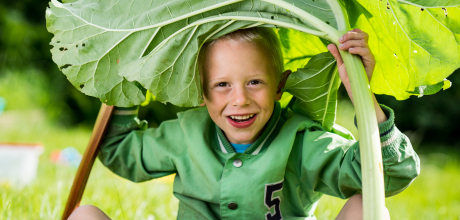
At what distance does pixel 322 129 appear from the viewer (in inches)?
66.6

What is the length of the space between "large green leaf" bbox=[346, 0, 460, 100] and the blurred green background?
162 centimetres

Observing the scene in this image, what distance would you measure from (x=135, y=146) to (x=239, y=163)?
503 millimetres

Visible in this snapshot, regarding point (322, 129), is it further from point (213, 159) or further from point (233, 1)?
point (233, 1)

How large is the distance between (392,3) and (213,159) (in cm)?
89

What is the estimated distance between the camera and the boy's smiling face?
1.53m

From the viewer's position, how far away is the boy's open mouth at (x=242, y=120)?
159 centimetres

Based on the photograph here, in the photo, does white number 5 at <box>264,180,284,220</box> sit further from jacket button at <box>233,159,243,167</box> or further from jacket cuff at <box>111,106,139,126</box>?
jacket cuff at <box>111,106,139,126</box>

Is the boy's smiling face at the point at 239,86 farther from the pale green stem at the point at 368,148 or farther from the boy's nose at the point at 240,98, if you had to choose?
the pale green stem at the point at 368,148

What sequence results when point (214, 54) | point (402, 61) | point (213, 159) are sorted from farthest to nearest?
point (213, 159), point (214, 54), point (402, 61)

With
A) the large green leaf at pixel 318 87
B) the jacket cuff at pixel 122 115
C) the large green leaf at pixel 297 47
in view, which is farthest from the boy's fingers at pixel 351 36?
the jacket cuff at pixel 122 115

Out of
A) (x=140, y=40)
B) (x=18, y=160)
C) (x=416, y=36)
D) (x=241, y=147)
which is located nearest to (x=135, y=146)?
(x=241, y=147)

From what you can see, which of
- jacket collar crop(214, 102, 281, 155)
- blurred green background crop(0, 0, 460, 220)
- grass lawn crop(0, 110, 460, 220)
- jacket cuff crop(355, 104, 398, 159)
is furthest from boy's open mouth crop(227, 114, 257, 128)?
blurred green background crop(0, 0, 460, 220)

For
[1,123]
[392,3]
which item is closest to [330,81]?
[392,3]

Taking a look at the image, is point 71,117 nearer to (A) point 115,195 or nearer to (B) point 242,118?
(A) point 115,195
